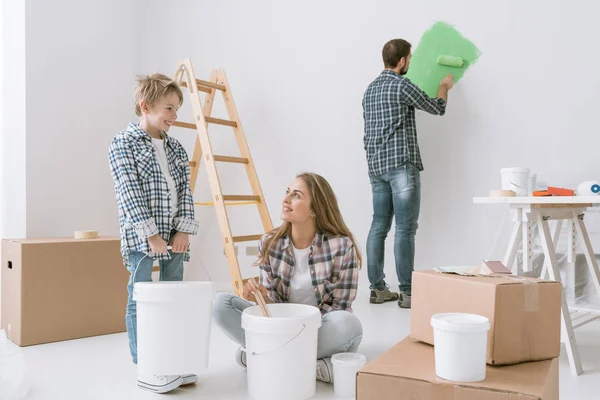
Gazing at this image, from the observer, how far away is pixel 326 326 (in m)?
1.70

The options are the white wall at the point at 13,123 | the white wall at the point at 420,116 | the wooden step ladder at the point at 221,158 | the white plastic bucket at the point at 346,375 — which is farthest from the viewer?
the white wall at the point at 13,123

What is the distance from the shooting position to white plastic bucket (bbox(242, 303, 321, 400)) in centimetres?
145

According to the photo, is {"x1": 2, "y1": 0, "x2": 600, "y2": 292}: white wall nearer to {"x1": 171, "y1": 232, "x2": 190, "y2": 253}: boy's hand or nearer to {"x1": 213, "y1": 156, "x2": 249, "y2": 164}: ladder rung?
{"x1": 213, "y1": 156, "x2": 249, "y2": 164}: ladder rung

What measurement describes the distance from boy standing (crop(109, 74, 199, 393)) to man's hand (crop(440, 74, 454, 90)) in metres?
1.46

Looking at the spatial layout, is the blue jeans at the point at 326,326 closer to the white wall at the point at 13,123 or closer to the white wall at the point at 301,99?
the white wall at the point at 301,99

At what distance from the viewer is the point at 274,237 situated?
1.86 metres

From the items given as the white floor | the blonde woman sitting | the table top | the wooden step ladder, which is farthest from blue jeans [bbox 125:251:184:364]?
the table top

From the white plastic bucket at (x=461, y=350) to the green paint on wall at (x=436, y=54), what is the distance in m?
2.04

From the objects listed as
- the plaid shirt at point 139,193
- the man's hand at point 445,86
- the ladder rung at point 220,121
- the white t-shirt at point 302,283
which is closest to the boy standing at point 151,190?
the plaid shirt at point 139,193

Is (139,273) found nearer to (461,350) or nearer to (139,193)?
(139,193)

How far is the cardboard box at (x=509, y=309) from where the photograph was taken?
109 centimetres

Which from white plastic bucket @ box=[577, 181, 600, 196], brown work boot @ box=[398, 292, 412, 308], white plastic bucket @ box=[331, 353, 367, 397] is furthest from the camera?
brown work boot @ box=[398, 292, 412, 308]

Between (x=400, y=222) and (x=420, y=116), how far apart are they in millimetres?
643

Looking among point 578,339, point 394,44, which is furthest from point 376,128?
point 578,339
